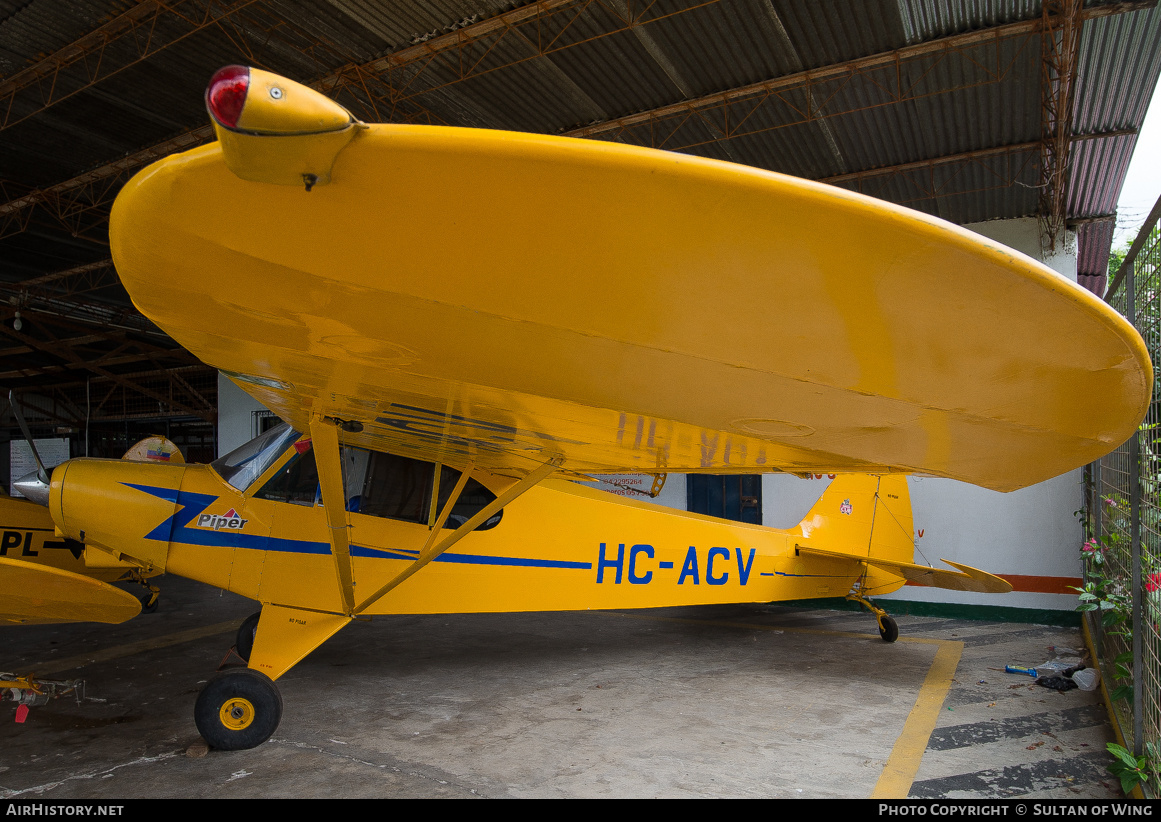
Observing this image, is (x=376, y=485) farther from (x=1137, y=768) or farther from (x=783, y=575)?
(x=1137, y=768)

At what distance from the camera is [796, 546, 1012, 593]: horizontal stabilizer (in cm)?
588

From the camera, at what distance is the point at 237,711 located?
4.17 metres

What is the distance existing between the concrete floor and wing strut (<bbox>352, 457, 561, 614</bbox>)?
1.00 meters

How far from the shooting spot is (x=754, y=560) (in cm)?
672

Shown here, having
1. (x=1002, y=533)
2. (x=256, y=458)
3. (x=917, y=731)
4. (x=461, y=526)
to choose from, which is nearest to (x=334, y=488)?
(x=461, y=526)

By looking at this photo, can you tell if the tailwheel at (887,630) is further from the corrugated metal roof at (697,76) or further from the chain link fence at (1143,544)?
the corrugated metal roof at (697,76)

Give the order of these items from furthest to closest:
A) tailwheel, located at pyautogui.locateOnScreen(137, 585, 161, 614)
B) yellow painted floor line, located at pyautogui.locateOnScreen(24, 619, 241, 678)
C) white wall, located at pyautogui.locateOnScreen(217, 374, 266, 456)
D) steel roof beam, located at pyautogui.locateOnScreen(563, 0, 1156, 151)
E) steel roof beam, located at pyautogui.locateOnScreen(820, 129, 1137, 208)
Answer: white wall, located at pyautogui.locateOnScreen(217, 374, 266, 456) < tailwheel, located at pyautogui.locateOnScreen(137, 585, 161, 614) < steel roof beam, located at pyautogui.locateOnScreen(820, 129, 1137, 208) < steel roof beam, located at pyautogui.locateOnScreen(563, 0, 1156, 151) < yellow painted floor line, located at pyautogui.locateOnScreen(24, 619, 241, 678)

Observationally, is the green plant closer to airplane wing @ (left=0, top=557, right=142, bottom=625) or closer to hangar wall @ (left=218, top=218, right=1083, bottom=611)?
hangar wall @ (left=218, top=218, right=1083, bottom=611)

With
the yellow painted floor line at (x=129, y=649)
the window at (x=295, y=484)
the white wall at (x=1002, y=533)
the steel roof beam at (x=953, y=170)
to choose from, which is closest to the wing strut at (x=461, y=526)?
the window at (x=295, y=484)

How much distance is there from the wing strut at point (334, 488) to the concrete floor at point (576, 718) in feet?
3.59

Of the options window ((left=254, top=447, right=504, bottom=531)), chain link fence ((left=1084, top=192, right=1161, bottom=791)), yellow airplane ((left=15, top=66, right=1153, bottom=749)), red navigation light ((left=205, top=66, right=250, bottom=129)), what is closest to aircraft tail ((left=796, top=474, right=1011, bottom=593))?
chain link fence ((left=1084, top=192, right=1161, bottom=791))

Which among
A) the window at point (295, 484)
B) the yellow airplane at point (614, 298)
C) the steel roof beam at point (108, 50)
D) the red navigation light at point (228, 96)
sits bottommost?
the window at point (295, 484)

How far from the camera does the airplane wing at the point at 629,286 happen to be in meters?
0.97
